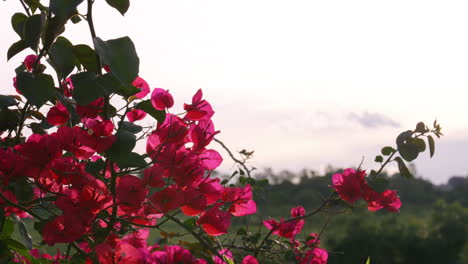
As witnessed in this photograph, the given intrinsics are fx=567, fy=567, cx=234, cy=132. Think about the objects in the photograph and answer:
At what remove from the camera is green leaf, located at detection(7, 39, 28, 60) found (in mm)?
882

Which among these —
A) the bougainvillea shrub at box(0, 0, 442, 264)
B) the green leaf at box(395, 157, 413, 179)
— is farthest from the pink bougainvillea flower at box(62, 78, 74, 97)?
the green leaf at box(395, 157, 413, 179)

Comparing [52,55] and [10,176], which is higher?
[52,55]

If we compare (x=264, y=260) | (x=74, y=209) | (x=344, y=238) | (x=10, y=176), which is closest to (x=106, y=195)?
(x=74, y=209)

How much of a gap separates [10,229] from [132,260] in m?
0.32

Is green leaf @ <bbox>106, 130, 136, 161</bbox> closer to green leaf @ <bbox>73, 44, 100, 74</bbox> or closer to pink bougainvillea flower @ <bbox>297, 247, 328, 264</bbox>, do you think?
green leaf @ <bbox>73, 44, 100, 74</bbox>

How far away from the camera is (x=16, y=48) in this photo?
2.90 feet

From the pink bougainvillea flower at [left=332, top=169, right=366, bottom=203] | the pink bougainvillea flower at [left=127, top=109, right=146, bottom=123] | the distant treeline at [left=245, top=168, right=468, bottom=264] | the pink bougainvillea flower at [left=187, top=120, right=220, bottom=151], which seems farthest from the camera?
the distant treeline at [left=245, top=168, right=468, bottom=264]

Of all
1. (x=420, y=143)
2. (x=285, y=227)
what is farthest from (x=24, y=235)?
Result: (x=420, y=143)

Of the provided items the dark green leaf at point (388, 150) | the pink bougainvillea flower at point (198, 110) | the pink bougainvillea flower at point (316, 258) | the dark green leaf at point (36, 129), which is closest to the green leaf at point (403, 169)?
the dark green leaf at point (388, 150)

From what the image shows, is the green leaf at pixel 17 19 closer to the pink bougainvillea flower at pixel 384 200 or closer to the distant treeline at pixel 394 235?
the pink bougainvillea flower at pixel 384 200

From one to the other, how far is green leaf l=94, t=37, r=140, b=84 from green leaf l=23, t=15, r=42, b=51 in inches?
A: 4.7

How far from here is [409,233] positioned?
13.2 ft

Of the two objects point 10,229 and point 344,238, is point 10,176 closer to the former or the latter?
point 10,229

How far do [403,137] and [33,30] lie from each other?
2.67 ft
